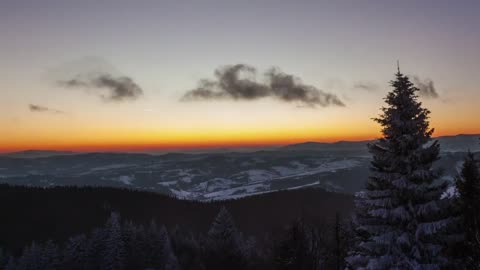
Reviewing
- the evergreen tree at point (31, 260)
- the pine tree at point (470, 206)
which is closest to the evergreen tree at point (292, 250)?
the pine tree at point (470, 206)

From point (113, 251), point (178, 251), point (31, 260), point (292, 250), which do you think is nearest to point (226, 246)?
point (292, 250)

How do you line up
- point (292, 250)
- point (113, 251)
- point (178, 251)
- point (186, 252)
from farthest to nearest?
1. point (178, 251)
2. point (186, 252)
3. point (113, 251)
4. point (292, 250)

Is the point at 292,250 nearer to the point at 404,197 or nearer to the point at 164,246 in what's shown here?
the point at 404,197

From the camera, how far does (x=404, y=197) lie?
19.4m

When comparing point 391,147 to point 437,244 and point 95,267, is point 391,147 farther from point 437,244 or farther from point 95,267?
point 95,267

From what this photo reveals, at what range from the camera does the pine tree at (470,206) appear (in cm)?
1741

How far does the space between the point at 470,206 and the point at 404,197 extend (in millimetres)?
3587

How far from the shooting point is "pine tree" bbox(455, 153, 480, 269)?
1741 centimetres

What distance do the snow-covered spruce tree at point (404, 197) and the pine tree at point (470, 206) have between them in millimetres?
957

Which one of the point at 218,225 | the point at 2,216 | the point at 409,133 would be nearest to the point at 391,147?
the point at 409,133

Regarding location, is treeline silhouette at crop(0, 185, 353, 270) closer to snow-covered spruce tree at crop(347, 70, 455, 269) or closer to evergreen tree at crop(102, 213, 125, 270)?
evergreen tree at crop(102, 213, 125, 270)

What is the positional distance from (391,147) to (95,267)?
97476 millimetres

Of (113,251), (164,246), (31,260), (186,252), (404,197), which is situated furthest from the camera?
(186,252)

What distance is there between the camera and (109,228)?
100188mm
